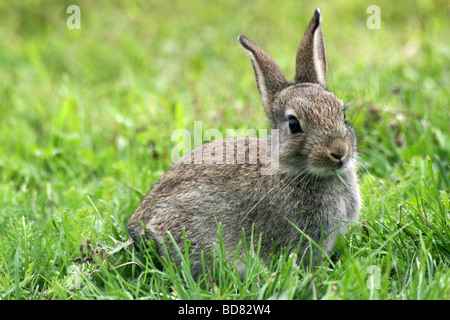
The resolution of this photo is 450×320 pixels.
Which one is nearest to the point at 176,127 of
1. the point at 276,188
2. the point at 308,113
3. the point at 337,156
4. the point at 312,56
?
the point at 312,56

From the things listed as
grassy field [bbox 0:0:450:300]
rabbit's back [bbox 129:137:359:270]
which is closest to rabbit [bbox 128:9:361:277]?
rabbit's back [bbox 129:137:359:270]

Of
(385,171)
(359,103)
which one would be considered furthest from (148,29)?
(385,171)

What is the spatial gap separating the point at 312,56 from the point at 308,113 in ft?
2.04

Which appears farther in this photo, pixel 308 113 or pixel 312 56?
pixel 312 56

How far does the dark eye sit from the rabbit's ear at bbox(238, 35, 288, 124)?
0.27 m

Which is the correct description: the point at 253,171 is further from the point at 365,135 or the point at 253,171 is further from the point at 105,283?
the point at 365,135

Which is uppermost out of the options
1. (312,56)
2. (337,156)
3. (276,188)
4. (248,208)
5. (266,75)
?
(312,56)

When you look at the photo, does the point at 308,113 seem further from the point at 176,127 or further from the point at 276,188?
the point at 176,127

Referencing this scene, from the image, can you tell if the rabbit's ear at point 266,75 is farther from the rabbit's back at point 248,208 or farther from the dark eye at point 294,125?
the rabbit's back at point 248,208

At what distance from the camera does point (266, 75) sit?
4461 millimetres

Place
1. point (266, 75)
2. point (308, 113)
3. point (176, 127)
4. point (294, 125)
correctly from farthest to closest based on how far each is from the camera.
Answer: point (176, 127)
point (266, 75)
point (294, 125)
point (308, 113)

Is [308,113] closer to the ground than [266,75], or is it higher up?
closer to the ground

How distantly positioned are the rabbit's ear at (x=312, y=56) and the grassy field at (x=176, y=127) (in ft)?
1.33

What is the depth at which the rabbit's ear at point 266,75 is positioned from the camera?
14.4 feet
